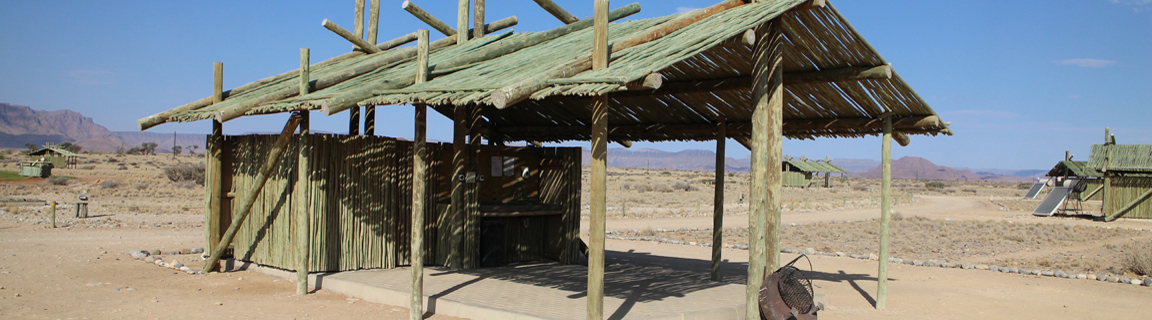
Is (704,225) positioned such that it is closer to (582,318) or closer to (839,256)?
(839,256)

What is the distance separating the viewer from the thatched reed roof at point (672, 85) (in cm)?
668

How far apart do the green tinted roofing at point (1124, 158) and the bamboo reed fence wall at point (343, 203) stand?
24.6 m

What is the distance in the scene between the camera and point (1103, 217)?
85.5ft

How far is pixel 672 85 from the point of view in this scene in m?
9.47

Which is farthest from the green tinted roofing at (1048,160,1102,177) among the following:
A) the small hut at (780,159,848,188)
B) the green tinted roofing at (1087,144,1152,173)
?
the small hut at (780,159,848,188)

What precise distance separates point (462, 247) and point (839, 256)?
8.33 m

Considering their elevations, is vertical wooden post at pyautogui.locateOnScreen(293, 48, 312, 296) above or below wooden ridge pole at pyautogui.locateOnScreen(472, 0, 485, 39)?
below

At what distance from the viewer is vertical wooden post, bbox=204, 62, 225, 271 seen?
33.9 feet

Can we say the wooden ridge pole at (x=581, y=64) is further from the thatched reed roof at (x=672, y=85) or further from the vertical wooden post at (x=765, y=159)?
the vertical wooden post at (x=765, y=159)

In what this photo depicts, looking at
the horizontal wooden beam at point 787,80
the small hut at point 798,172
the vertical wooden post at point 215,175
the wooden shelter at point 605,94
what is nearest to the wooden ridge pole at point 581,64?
the wooden shelter at point 605,94

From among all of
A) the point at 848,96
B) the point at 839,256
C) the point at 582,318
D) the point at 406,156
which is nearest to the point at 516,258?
the point at 406,156

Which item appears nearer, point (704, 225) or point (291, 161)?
point (291, 161)

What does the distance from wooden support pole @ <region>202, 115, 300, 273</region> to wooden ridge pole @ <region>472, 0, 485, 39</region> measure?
358 centimetres

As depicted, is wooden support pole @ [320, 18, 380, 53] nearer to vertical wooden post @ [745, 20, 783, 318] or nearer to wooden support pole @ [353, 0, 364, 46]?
wooden support pole @ [353, 0, 364, 46]
